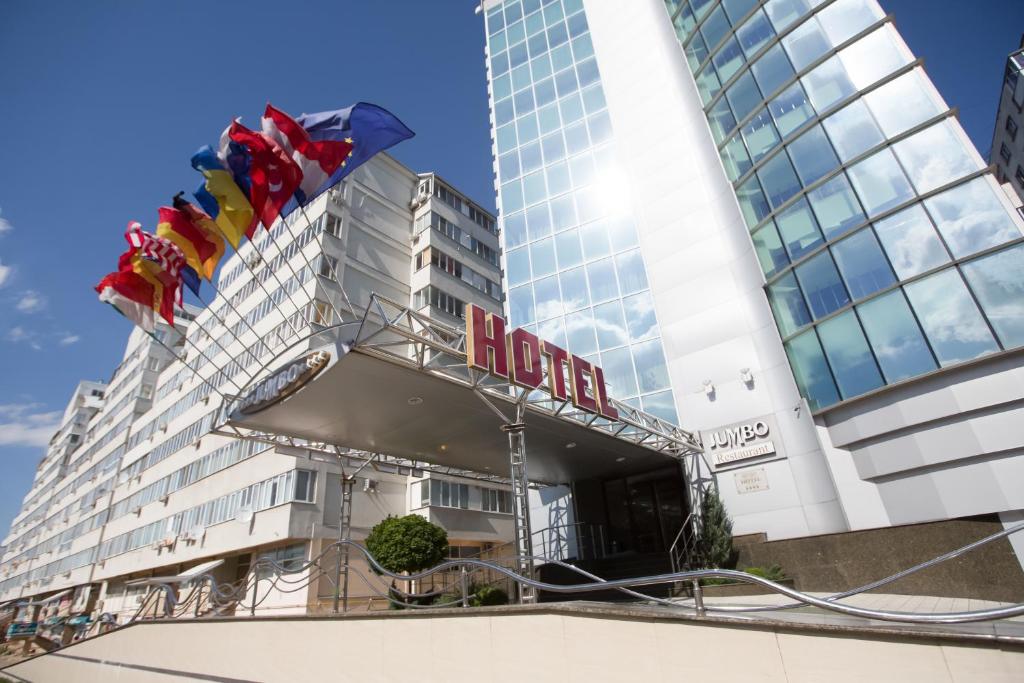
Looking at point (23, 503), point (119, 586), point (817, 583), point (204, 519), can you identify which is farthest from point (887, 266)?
point (23, 503)

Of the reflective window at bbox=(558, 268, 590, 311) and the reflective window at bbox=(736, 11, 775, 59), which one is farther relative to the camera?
the reflective window at bbox=(558, 268, 590, 311)

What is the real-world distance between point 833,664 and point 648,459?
15659mm

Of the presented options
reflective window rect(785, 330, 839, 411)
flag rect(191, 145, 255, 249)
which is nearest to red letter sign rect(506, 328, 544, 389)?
flag rect(191, 145, 255, 249)

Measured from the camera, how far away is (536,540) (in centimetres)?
2252

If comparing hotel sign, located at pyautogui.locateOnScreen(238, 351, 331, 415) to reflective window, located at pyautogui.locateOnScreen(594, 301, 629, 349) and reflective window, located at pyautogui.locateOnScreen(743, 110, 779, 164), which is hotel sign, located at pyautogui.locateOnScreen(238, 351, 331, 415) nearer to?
reflective window, located at pyautogui.locateOnScreen(594, 301, 629, 349)

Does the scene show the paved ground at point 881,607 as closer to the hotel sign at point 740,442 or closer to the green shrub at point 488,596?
the hotel sign at point 740,442

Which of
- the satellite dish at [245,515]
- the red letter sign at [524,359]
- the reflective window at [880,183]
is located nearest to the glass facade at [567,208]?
the reflective window at [880,183]

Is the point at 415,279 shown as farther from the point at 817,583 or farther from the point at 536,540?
the point at 817,583

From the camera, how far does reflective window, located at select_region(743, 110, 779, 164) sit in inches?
721

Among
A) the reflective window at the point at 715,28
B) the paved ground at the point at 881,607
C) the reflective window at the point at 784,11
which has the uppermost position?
the reflective window at the point at 715,28

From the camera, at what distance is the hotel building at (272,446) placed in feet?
78.1

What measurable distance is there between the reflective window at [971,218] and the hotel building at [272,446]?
1728 cm

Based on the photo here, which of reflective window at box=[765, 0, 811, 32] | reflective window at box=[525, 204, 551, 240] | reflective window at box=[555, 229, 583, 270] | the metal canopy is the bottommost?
the metal canopy

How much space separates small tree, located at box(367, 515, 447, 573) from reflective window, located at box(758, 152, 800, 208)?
52.5 ft
